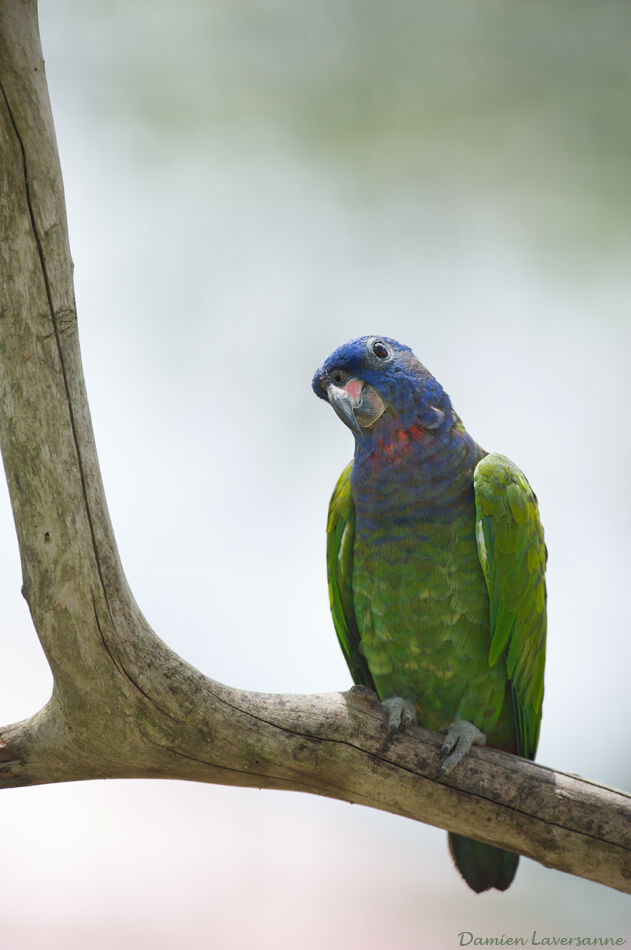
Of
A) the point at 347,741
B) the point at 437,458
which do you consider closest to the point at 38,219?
the point at 437,458

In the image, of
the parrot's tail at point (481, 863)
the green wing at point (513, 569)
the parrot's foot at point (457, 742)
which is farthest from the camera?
the parrot's tail at point (481, 863)

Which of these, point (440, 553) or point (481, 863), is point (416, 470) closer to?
point (440, 553)

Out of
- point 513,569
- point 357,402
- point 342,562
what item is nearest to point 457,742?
point 513,569

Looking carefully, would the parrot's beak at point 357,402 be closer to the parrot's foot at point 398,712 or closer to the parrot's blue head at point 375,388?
the parrot's blue head at point 375,388

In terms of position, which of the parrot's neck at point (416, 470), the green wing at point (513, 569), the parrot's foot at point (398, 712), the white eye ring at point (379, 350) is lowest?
the parrot's foot at point (398, 712)

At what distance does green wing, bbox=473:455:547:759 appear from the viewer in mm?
2586

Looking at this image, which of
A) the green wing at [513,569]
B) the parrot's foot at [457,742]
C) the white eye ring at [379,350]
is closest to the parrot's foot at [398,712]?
the parrot's foot at [457,742]

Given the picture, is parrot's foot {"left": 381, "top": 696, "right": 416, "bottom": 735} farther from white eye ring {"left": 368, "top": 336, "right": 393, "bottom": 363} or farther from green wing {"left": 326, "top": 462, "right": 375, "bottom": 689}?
white eye ring {"left": 368, "top": 336, "right": 393, "bottom": 363}

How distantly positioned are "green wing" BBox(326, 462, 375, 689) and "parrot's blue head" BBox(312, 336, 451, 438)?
1.08 feet

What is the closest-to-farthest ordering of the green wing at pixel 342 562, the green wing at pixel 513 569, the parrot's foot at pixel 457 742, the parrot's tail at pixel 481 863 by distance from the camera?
the parrot's foot at pixel 457 742 < the green wing at pixel 513 569 < the parrot's tail at pixel 481 863 < the green wing at pixel 342 562

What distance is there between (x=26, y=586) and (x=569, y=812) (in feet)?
5.40

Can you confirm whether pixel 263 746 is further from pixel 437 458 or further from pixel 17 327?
pixel 17 327

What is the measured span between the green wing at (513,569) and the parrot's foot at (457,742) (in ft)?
0.74

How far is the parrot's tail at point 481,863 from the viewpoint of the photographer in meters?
2.77
